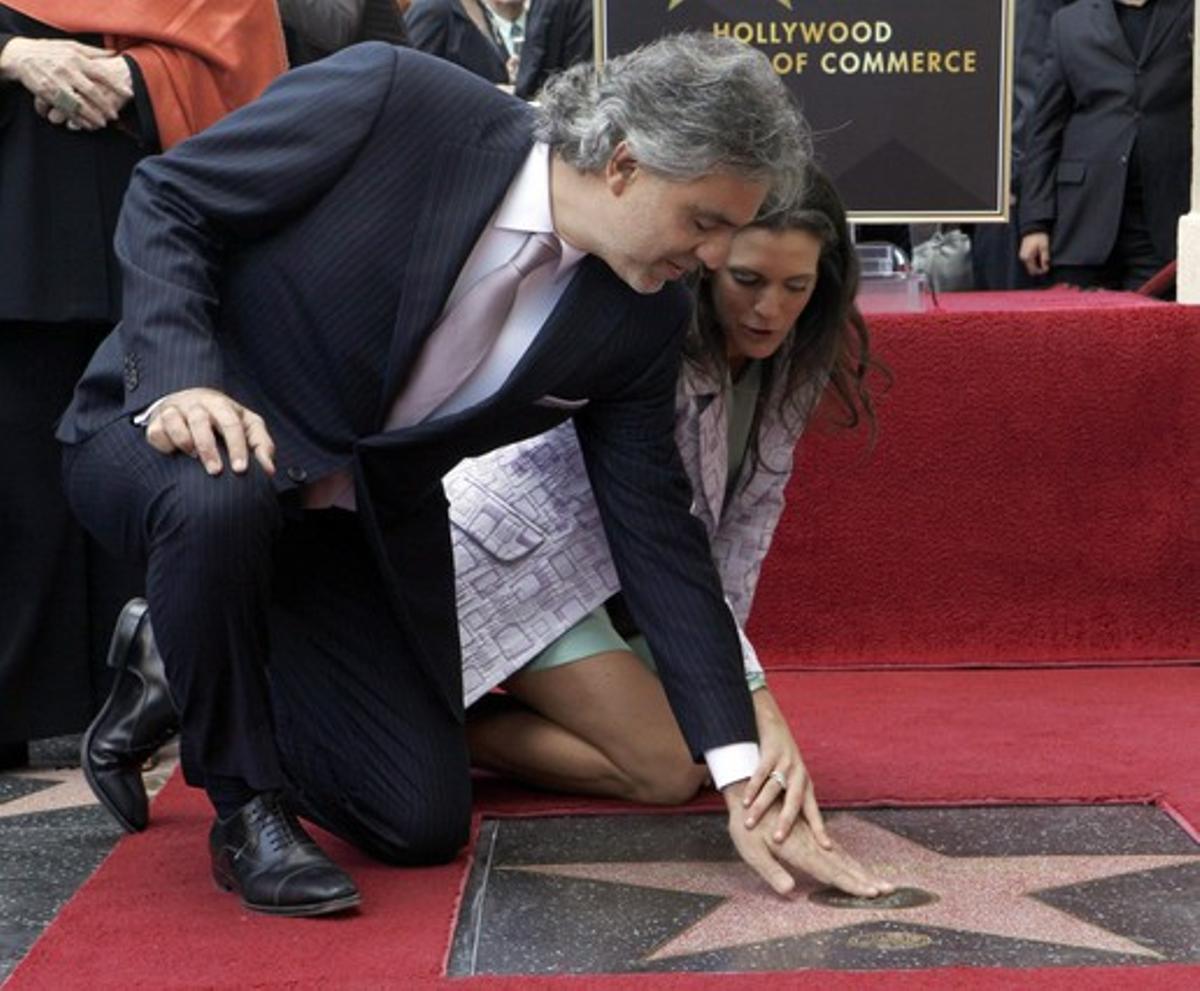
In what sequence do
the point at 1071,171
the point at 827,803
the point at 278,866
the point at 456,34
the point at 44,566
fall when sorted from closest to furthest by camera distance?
the point at 278,866 → the point at 827,803 → the point at 44,566 → the point at 1071,171 → the point at 456,34

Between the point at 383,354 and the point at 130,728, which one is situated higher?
the point at 383,354

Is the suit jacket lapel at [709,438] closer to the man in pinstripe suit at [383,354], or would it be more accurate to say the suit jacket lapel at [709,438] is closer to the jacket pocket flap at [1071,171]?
the man in pinstripe suit at [383,354]

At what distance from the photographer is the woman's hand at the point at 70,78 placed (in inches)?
117

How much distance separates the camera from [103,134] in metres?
3.06

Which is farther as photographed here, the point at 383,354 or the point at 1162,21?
the point at 1162,21

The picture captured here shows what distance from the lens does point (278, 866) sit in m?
2.37

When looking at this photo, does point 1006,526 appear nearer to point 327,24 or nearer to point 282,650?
point 327,24

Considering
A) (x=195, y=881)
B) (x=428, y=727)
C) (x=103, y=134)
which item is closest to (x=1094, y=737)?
(x=428, y=727)

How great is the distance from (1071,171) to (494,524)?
2.54 m

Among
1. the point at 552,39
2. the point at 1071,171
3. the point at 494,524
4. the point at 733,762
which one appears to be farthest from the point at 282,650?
the point at 1071,171

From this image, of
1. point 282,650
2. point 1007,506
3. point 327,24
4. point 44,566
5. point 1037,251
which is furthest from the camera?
point 1037,251

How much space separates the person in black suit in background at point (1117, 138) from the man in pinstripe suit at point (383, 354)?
8.95 ft

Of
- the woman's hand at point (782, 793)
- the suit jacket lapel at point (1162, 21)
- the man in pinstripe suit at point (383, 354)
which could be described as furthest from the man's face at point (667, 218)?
the suit jacket lapel at point (1162, 21)

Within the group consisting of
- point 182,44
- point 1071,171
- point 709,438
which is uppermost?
point 182,44
